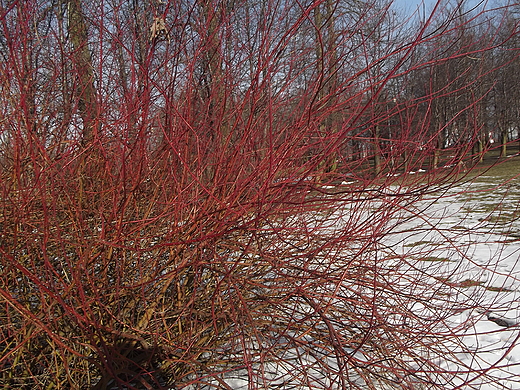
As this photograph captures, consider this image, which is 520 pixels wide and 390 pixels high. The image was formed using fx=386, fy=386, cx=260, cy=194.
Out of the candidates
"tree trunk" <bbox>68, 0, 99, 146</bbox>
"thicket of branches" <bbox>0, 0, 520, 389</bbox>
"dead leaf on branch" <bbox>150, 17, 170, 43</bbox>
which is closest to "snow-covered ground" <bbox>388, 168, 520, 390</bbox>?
"thicket of branches" <bbox>0, 0, 520, 389</bbox>

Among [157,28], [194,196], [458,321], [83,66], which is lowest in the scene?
[458,321]

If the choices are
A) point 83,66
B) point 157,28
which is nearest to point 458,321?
point 157,28

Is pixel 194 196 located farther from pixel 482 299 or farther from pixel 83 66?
pixel 482 299

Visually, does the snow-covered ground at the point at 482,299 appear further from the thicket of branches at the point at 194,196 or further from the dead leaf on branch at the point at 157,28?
the dead leaf on branch at the point at 157,28

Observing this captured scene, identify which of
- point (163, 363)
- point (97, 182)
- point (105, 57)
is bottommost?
point (163, 363)

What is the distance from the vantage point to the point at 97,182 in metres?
2.31

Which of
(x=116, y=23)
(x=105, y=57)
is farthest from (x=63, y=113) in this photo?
(x=116, y=23)

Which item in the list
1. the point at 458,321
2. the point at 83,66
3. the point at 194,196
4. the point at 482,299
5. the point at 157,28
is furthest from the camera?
the point at 482,299

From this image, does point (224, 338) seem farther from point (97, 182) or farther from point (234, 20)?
point (234, 20)

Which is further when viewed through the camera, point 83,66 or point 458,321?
point 458,321

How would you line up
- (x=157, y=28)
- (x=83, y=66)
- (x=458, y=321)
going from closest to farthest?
(x=157, y=28), (x=83, y=66), (x=458, y=321)

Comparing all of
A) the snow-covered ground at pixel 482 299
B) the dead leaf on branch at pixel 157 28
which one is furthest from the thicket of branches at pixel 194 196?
the snow-covered ground at pixel 482 299

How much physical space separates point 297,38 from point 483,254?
3860 mm

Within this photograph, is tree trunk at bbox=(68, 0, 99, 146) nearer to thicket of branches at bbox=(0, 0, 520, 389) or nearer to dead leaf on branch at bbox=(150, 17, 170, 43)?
thicket of branches at bbox=(0, 0, 520, 389)
